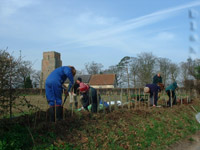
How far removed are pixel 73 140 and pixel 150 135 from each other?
2.41 meters

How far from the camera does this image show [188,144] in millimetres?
5855

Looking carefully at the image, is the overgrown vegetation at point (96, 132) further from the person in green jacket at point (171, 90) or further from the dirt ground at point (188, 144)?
the person in green jacket at point (171, 90)

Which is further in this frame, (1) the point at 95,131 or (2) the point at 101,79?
(2) the point at 101,79

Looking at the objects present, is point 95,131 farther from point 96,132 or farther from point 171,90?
point 171,90

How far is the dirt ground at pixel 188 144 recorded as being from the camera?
18.0ft

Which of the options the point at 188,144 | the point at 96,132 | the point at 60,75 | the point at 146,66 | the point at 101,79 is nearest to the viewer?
Result: the point at 96,132

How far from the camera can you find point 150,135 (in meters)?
5.66

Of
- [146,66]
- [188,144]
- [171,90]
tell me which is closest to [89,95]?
[188,144]

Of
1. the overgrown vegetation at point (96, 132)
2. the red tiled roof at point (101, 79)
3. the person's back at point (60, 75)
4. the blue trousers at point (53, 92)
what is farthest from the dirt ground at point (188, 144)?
the red tiled roof at point (101, 79)

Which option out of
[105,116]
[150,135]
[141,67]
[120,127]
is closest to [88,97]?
[105,116]

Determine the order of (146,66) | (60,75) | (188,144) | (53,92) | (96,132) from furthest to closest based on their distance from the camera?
(146,66) < (188,144) < (60,75) < (53,92) < (96,132)

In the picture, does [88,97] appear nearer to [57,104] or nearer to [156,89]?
[57,104]

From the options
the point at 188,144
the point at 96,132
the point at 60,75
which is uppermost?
the point at 60,75

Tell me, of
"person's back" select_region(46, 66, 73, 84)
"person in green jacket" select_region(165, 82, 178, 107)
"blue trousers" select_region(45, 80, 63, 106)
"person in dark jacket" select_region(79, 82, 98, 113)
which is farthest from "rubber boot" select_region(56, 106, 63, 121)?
"person in green jacket" select_region(165, 82, 178, 107)
